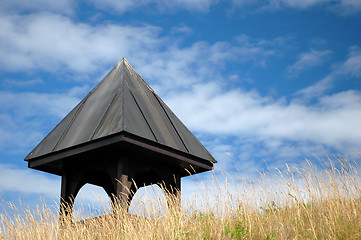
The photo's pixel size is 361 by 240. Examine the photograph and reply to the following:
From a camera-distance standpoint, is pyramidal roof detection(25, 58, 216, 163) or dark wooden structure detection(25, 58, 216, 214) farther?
pyramidal roof detection(25, 58, 216, 163)

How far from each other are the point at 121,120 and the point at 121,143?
380 millimetres

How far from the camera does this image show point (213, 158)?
8.12 metres

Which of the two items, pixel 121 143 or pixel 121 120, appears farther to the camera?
pixel 121 120

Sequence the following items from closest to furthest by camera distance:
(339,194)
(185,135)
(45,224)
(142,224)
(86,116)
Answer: (142,224), (339,194), (45,224), (86,116), (185,135)

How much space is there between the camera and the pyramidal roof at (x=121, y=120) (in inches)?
266

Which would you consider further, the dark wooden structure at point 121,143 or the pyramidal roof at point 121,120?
the pyramidal roof at point 121,120

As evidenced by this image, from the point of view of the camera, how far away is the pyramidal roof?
676cm

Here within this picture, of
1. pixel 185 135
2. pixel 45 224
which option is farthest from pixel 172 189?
pixel 45 224

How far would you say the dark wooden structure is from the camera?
21.8ft

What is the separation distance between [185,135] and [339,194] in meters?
2.96

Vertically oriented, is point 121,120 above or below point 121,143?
above

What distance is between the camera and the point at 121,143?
21.0 feet

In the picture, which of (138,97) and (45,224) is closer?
(45,224)

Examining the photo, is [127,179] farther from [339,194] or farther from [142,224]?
[339,194]
